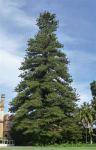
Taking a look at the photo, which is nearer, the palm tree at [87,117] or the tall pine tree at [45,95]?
the tall pine tree at [45,95]

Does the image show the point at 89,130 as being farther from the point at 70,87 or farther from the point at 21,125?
the point at 21,125

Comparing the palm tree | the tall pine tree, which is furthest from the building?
the palm tree

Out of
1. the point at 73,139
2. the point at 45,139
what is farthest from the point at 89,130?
the point at 45,139

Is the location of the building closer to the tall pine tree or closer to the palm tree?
the tall pine tree

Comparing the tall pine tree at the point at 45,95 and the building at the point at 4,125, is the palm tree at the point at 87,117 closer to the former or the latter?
the tall pine tree at the point at 45,95

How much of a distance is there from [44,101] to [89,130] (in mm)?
13197

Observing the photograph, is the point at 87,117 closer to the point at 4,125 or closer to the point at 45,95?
the point at 45,95

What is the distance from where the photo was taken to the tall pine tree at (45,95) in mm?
56938

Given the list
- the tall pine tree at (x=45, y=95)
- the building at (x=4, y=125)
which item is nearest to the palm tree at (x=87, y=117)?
the tall pine tree at (x=45, y=95)

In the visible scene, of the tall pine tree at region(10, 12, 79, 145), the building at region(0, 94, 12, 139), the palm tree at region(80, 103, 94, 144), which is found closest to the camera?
the tall pine tree at region(10, 12, 79, 145)

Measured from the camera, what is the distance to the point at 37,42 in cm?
6309

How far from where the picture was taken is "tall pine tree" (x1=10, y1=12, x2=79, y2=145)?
56.9m

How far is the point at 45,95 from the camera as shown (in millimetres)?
59781

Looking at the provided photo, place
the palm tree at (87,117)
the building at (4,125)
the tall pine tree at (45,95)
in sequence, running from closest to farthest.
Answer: the tall pine tree at (45,95), the palm tree at (87,117), the building at (4,125)
